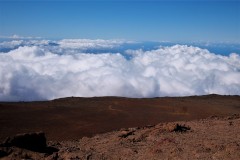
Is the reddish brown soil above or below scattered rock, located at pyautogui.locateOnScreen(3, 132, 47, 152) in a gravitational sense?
below

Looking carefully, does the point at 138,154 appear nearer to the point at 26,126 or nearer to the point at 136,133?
the point at 136,133

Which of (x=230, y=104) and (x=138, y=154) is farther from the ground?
(x=138, y=154)

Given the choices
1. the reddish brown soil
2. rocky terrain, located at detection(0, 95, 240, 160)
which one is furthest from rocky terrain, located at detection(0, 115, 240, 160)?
the reddish brown soil

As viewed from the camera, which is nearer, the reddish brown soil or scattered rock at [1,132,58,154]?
scattered rock at [1,132,58,154]

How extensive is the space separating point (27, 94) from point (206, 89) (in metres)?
58.5

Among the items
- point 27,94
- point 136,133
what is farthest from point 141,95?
point 136,133

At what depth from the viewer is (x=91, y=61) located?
160m

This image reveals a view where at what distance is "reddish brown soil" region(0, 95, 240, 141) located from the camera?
2272cm

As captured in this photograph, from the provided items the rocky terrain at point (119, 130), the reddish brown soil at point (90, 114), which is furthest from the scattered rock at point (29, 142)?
the reddish brown soil at point (90, 114)

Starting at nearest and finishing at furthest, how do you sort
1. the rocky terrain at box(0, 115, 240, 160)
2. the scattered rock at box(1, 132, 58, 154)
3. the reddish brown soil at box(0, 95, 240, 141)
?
1. the rocky terrain at box(0, 115, 240, 160)
2. the scattered rock at box(1, 132, 58, 154)
3. the reddish brown soil at box(0, 95, 240, 141)

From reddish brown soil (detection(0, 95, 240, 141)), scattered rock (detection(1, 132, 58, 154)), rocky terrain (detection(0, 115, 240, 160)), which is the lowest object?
reddish brown soil (detection(0, 95, 240, 141))

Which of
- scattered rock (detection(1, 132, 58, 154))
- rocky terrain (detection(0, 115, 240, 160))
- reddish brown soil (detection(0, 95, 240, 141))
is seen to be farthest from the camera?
reddish brown soil (detection(0, 95, 240, 141))

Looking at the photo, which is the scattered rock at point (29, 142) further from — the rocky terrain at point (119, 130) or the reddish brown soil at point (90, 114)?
the reddish brown soil at point (90, 114)

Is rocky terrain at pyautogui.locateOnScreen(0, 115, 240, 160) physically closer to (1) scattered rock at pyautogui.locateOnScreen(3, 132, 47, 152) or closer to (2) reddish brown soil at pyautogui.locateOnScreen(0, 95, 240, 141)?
(1) scattered rock at pyautogui.locateOnScreen(3, 132, 47, 152)
